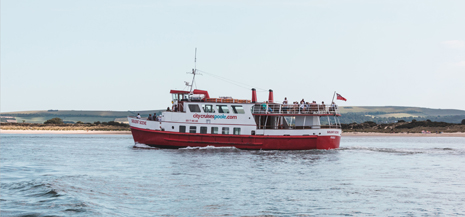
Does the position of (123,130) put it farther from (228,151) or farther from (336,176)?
(336,176)

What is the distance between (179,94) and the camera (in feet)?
150

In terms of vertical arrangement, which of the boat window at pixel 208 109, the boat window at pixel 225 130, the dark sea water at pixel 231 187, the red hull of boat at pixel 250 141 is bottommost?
the dark sea water at pixel 231 187

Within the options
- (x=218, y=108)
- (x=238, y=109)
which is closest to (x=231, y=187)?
(x=238, y=109)

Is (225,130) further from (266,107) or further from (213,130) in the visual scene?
(266,107)

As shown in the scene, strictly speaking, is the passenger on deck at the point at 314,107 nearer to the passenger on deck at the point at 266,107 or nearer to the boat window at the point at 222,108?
the passenger on deck at the point at 266,107

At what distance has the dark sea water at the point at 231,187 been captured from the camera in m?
16.8

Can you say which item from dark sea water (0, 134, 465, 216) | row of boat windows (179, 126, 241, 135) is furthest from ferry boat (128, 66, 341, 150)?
dark sea water (0, 134, 465, 216)

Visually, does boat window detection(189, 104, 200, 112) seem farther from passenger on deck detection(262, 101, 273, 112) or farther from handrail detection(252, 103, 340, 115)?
passenger on deck detection(262, 101, 273, 112)

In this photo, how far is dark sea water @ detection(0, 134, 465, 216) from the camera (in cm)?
1684

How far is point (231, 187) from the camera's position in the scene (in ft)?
71.3

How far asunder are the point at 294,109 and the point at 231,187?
2267 cm

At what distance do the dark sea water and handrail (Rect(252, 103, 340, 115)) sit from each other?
8.54m

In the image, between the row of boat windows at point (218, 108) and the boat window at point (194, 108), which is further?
the boat window at point (194, 108)

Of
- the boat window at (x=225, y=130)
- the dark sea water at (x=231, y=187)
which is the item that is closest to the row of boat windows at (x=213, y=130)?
the boat window at (x=225, y=130)
